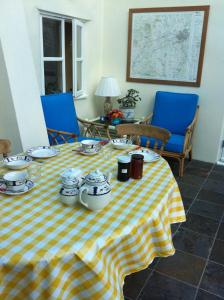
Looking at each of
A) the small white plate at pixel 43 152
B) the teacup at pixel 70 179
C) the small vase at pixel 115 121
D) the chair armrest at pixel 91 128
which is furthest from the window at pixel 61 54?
the teacup at pixel 70 179

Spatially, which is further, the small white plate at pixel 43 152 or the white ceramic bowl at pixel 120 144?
the white ceramic bowl at pixel 120 144

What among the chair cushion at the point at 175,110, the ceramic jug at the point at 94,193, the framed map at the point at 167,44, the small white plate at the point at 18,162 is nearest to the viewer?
the ceramic jug at the point at 94,193

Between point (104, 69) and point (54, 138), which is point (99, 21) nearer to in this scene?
point (104, 69)

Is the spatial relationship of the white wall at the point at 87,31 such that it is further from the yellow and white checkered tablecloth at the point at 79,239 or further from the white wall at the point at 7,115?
the yellow and white checkered tablecloth at the point at 79,239

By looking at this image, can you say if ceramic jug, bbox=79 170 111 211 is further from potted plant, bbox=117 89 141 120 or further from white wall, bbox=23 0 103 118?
potted plant, bbox=117 89 141 120

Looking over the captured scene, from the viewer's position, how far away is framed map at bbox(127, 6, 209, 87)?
334 centimetres

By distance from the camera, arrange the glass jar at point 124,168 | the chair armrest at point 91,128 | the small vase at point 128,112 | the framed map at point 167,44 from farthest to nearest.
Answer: the small vase at point 128,112
the framed map at point 167,44
the chair armrest at point 91,128
the glass jar at point 124,168

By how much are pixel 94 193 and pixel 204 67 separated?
9.23 ft

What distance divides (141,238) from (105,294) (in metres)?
0.26

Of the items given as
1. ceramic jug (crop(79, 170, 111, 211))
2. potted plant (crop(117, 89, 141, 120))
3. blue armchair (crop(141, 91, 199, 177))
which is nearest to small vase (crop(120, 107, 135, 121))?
potted plant (crop(117, 89, 141, 120))

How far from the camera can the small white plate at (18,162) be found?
1548 mm

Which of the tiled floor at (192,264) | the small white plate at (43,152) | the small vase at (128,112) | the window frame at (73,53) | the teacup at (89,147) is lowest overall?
the tiled floor at (192,264)

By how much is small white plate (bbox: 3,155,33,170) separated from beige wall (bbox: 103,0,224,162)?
8.28ft

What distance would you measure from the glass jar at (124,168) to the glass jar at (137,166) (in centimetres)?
3
